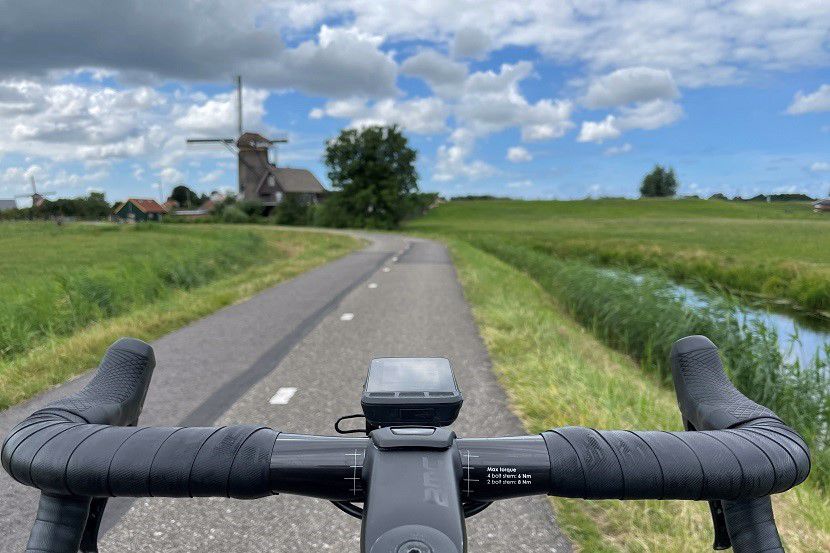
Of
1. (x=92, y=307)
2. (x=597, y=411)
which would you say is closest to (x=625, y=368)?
(x=597, y=411)

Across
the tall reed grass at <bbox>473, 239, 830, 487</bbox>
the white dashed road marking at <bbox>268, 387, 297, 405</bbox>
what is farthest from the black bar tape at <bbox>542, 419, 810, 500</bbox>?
the tall reed grass at <bbox>473, 239, 830, 487</bbox>

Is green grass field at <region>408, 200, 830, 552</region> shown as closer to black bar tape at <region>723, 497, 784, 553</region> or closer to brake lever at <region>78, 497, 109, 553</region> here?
black bar tape at <region>723, 497, 784, 553</region>

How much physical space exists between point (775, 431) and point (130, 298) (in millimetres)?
12508

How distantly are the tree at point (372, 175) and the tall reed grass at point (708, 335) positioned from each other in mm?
52846

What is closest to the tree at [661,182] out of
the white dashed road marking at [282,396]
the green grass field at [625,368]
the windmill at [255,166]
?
the windmill at [255,166]

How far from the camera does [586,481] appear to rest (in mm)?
1094

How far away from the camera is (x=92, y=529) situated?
1217 millimetres

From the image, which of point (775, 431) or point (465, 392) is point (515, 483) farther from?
point (465, 392)

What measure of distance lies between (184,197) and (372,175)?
99.0 meters

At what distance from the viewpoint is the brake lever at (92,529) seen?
3.93 ft

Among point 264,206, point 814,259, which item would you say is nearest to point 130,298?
point 814,259

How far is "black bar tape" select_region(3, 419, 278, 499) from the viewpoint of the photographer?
1.05m

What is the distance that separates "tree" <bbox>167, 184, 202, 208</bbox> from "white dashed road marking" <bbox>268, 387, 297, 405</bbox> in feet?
492

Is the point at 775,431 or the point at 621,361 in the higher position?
the point at 775,431
